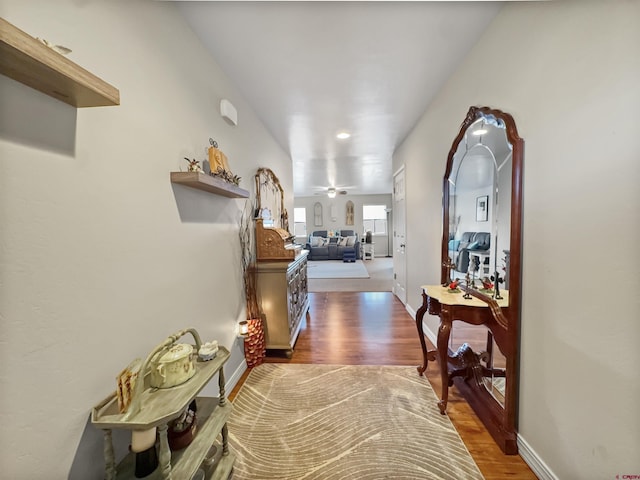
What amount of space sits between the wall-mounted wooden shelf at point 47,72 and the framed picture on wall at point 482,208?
6.49 feet

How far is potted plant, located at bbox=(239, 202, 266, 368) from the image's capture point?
2137 mm

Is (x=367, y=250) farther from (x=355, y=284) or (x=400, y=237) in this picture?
(x=400, y=237)

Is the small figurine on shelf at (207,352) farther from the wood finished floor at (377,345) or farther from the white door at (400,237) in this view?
the white door at (400,237)

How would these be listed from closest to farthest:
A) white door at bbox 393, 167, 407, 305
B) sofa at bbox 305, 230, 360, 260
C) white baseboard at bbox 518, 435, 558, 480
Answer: white baseboard at bbox 518, 435, 558, 480 < white door at bbox 393, 167, 407, 305 < sofa at bbox 305, 230, 360, 260

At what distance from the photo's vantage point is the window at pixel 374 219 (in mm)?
9898

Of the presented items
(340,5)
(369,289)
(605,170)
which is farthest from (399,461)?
(369,289)

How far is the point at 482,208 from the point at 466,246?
1.05ft

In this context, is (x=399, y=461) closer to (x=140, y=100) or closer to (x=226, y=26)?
(x=140, y=100)

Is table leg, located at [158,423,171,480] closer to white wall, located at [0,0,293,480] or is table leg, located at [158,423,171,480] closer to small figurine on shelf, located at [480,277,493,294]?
white wall, located at [0,0,293,480]

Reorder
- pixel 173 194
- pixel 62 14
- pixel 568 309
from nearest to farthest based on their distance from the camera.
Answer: pixel 62 14
pixel 568 309
pixel 173 194

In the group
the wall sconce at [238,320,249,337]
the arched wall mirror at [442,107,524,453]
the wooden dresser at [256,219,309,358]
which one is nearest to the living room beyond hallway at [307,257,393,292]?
the wooden dresser at [256,219,309,358]

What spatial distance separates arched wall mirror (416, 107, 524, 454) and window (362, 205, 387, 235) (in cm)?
786

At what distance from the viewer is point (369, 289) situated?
15.7ft

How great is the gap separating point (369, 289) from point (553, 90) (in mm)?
4048
